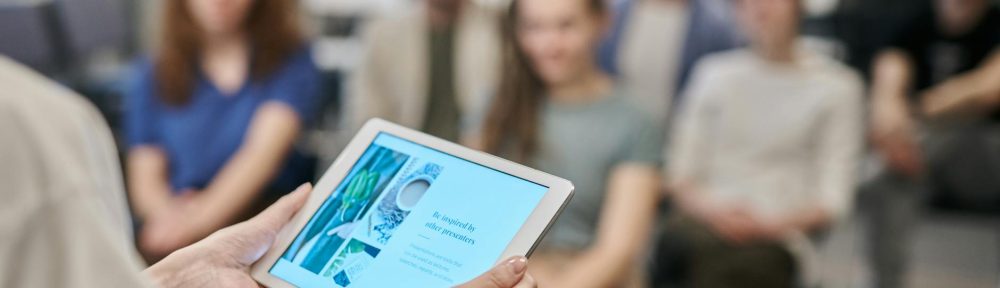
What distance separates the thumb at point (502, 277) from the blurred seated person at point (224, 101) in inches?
52.4

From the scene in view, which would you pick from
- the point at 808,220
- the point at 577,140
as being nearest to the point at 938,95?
the point at 808,220

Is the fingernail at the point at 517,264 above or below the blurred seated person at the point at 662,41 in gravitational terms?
below

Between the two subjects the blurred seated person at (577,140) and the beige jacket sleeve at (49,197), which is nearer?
the beige jacket sleeve at (49,197)

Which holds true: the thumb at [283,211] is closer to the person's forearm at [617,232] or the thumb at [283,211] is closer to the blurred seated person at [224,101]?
the person's forearm at [617,232]

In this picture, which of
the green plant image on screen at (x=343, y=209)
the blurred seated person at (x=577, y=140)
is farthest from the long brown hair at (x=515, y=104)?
the green plant image on screen at (x=343, y=209)

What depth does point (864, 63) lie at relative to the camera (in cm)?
249

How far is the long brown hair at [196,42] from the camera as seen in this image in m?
2.14

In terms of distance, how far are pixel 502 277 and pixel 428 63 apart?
4.78 ft

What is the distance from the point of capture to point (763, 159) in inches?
89.7

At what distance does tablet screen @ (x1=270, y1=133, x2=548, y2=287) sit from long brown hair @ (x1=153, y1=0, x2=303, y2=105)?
120cm

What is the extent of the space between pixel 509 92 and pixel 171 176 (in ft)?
2.31

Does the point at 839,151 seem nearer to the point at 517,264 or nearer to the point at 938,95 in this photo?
the point at 938,95

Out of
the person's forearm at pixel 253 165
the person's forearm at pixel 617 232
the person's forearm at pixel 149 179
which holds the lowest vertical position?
the person's forearm at pixel 149 179

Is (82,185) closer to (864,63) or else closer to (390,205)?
(390,205)
